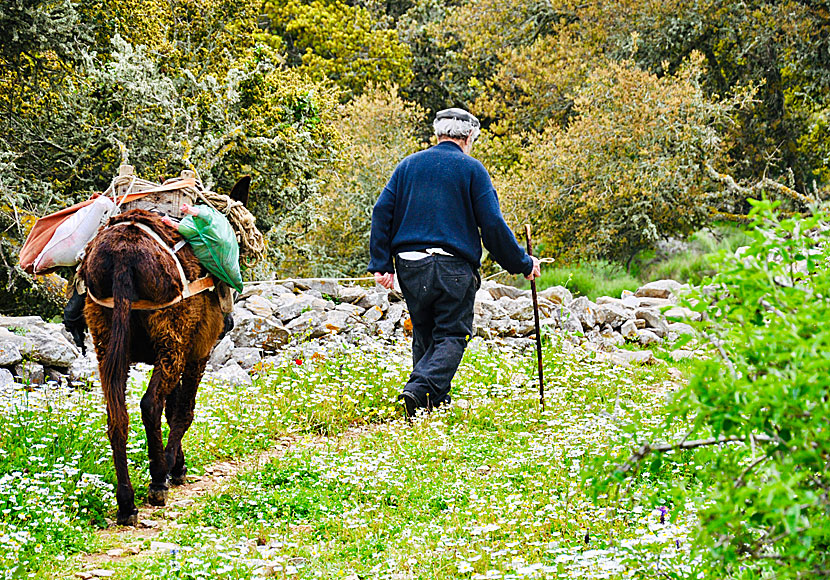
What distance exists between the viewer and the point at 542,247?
17656 millimetres

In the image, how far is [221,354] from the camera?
28.8ft

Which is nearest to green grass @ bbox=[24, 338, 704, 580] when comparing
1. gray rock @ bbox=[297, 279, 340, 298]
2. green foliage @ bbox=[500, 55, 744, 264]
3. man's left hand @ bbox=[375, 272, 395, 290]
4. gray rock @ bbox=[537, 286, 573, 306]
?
man's left hand @ bbox=[375, 272, 395, 290]

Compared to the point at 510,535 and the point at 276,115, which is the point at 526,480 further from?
the point at 276,115

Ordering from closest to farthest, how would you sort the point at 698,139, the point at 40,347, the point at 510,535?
the point at 510,535 < the point at 40,347 < the point at 698,139

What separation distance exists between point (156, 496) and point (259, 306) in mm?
4716

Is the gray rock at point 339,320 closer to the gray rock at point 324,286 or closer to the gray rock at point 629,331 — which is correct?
the gray rock at point 324,286

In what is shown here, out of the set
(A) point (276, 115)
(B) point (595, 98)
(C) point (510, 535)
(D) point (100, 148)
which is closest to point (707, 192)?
(B) point (595, 98)

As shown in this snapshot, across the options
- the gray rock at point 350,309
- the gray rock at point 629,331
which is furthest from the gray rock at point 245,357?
the gray rock at point 629,331

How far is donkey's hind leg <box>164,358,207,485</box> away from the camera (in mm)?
5488

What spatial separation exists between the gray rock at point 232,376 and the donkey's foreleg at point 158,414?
2918mm

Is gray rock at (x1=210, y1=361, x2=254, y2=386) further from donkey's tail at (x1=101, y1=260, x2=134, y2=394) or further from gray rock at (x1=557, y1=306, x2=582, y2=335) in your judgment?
gray rock at (x1=557, y1=306, x2=582, y2=335)

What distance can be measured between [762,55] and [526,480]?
58.2 ft

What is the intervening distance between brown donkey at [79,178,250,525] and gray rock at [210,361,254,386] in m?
2.44

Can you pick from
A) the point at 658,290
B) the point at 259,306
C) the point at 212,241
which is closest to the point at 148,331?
the point at 212,241
